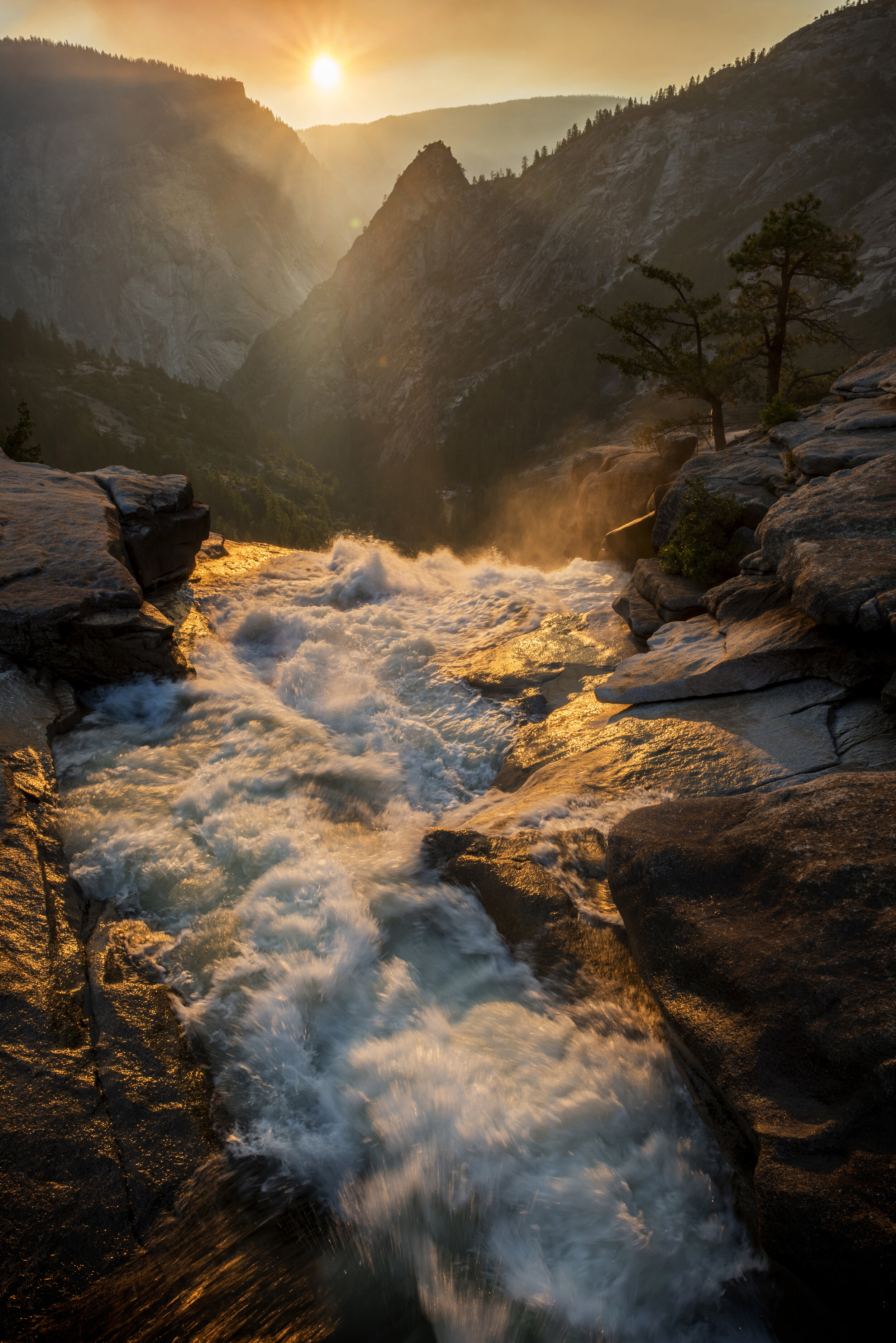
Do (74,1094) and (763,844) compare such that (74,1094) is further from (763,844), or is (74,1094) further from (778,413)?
(778,413)

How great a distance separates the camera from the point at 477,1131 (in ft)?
15.4

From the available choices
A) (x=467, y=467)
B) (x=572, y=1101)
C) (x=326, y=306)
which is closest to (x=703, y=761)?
(x=572, y=1101)

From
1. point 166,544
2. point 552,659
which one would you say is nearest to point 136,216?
point 166,544

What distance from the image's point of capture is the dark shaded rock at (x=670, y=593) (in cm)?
→ 1244

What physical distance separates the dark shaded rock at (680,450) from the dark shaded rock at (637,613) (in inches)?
429

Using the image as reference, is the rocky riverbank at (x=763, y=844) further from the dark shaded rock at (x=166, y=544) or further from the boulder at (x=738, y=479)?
the dark shaded rock at (x=166, y=544)

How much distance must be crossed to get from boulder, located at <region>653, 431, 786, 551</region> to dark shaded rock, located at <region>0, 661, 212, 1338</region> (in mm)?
13331

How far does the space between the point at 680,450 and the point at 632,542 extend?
7.58 meters

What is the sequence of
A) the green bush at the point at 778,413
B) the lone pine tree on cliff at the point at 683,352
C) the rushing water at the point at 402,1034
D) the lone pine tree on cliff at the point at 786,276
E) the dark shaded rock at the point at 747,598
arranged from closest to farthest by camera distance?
the rushing water at the point at 402,1034
the dark shaded rock at the point at 747,598
the green bush at the point at 778,413
the lone pine tree on cliff at the point at 786,276
the lone pine tree on cliff at the point at 683,352

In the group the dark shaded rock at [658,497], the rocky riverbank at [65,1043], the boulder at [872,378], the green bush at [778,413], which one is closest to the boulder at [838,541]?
the boulder at [872,378]

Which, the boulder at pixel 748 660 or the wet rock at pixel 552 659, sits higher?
the boulder at pixel 748 660

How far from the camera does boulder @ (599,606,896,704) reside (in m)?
7.43

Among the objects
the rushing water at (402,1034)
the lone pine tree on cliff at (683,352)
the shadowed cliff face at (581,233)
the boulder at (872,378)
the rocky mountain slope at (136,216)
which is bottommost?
the rushing water at (402,1034)

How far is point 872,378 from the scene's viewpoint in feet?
46.4
